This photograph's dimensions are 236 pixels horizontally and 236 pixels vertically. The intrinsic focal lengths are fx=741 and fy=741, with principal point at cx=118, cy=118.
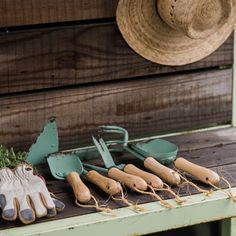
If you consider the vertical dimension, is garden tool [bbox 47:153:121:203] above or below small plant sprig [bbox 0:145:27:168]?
below

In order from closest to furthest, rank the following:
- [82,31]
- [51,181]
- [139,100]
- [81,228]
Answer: [81,228], [51,181], [82,31], [139,100]

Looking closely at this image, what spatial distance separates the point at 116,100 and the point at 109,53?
14 cm

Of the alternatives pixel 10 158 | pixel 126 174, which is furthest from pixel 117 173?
pixel 10 158

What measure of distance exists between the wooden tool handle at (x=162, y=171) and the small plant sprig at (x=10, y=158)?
1.02 ft

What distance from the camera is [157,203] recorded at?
1677 millimetres

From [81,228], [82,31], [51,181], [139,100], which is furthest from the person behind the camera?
[139,100]

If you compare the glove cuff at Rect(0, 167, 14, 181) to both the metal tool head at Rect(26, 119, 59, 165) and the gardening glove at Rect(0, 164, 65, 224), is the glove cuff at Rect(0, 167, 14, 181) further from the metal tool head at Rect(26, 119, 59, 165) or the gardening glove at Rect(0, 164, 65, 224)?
the metal tool head at Rect(26, 119, 59, 165)

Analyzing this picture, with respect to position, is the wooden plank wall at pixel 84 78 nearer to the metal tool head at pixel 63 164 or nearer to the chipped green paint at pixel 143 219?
Answer: the metal tool head at pixel 63 164

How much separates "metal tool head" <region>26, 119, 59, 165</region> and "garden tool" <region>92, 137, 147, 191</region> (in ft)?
0.35

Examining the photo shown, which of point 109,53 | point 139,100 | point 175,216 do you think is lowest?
point 175,216

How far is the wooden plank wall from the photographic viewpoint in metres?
1.92

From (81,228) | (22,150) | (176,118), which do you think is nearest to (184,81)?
(176,118)

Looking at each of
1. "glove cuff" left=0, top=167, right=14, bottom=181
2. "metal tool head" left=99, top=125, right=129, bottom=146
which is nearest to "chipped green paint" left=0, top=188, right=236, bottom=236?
"glove cuff" left=0, top=167, right=14, bottom=181

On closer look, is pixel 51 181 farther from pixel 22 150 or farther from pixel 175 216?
pixel 175 216
